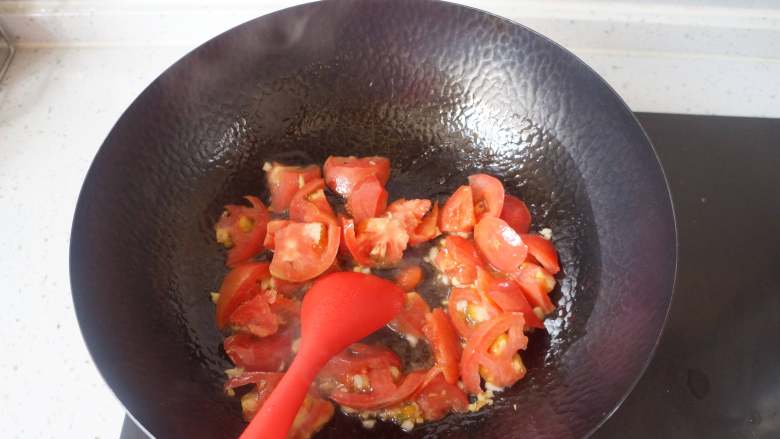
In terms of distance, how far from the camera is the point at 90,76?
140cm

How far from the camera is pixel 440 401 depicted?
94 centimetres

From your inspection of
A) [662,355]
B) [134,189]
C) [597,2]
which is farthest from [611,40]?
[134,189]

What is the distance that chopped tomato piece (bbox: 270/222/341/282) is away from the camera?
1037mm

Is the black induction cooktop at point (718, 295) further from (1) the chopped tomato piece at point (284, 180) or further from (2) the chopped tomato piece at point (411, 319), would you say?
(1) the chopped tomato piece at point (284, 180)

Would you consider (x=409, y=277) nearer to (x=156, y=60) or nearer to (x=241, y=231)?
(x=241, y=231)

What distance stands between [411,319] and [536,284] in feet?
0.77

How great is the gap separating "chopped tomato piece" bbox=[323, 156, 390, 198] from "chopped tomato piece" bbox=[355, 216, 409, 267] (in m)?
0.09

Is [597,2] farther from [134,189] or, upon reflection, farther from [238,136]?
[134,189]

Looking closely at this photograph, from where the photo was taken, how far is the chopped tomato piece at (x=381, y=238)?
109 cm

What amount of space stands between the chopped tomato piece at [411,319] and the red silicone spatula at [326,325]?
2 cm

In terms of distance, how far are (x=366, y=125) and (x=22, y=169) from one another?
2.51ft

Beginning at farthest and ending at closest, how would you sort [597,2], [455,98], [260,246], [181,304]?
[597,2], [455,98], [260,246], [181,304]

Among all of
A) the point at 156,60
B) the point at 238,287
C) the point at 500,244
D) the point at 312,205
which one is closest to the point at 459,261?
the point at 500,244

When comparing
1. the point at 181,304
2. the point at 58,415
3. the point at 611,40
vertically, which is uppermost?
the point at 611,40
